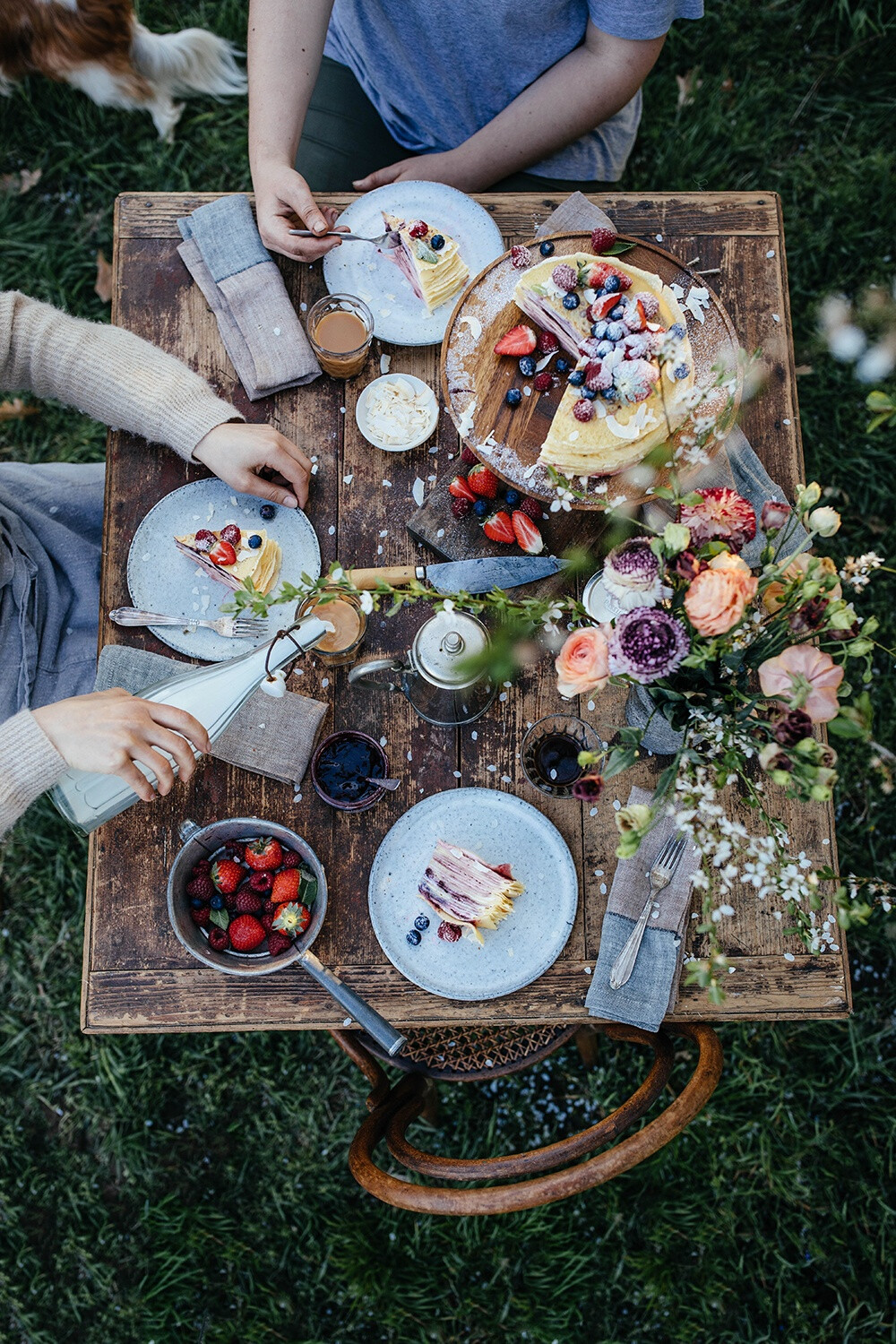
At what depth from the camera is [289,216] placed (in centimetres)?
189

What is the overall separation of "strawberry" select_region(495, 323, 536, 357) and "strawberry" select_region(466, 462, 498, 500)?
202 millimetres

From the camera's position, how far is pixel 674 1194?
8.63 ft

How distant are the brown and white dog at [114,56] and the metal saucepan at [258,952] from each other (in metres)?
2.45

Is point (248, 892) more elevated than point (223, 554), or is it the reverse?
point (223, 554)

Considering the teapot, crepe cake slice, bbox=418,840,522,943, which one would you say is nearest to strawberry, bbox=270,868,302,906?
crepe cake slice, bbox=418,840,522,943

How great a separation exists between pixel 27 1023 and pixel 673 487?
2.52 m

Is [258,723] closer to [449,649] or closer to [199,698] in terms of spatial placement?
[199,698]

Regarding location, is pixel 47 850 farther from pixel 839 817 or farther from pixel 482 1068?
A: pixel 839 817

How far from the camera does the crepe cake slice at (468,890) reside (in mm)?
1655

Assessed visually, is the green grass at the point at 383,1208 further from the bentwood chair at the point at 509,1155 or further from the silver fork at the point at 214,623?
the silver fork at the point at 214,623

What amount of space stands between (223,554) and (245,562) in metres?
0.04

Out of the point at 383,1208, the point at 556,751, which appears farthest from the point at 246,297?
the point at 383,1208

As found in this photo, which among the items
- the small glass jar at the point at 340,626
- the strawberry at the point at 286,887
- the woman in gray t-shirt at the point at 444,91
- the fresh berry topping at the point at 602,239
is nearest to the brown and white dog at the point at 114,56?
the woman in gray t-shirt at the point at 444,91

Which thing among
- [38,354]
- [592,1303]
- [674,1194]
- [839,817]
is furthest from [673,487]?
[592,1303]
